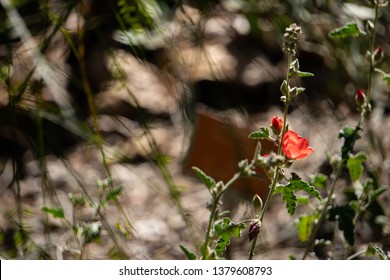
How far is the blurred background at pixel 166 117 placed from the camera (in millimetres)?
1452

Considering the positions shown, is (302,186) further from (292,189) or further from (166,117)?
(166,117)

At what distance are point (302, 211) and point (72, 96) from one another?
712 mm

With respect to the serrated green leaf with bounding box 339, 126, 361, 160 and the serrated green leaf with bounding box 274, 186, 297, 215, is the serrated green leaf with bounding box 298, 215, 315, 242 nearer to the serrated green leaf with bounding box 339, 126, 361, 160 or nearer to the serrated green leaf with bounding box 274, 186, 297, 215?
the serrated green leaf with bounding box 339, 126, 361, 160

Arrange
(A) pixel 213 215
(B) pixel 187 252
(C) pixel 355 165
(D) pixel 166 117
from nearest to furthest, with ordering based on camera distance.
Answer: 1. (A) pixel 213 215
2. (B) pixel 187 252
3. (C) pixel 355 165
4. (D) pixel 166 117

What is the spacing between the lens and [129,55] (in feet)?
7.19

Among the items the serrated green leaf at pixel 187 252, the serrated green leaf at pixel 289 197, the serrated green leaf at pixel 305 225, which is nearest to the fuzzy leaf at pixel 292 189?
the serrated green leaf at pixel 289 197

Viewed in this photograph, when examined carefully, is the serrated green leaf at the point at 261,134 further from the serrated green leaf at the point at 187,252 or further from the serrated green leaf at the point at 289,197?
the serrated green leaf at the point at 187,252

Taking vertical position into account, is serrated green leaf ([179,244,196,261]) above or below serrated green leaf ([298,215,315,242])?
above

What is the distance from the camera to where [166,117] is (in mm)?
2119

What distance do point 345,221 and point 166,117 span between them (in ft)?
3.48

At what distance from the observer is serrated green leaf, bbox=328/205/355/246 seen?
1111 millimetres

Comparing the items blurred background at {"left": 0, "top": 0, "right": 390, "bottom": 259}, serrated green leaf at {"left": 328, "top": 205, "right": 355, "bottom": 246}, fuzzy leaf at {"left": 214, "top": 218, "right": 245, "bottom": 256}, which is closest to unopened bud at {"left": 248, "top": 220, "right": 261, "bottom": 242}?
fuzzy leaf at {"left": 214, "top": 218, "right": 245, "bottom": 256}

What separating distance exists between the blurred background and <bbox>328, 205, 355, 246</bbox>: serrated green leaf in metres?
0.22

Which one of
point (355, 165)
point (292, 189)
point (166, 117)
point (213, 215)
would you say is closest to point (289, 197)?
point (292, 189)
